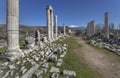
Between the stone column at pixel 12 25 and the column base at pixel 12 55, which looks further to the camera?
the stone column at pixel 12 25

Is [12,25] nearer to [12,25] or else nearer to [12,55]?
[12,25]

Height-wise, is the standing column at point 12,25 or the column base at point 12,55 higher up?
the standing column at point 12,25

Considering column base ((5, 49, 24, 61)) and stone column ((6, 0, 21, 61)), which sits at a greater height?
stone column ((6, 0, 21, 61))

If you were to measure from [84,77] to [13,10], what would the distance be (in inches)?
275

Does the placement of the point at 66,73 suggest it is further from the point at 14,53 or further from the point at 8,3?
the point at 8,3

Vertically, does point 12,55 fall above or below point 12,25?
below

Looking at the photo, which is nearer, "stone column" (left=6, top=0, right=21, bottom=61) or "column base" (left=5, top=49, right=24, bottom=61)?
"column base" (left=5, top=49, right=24, bottom=61)

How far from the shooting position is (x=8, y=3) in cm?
1151

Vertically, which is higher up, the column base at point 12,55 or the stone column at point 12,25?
the stone column at point 12,25

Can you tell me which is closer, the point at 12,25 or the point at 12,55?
the point at 12,55

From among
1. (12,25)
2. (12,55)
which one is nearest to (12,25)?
(12,25)

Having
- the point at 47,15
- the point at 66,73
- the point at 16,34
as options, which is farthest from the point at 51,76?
the point at 47,15

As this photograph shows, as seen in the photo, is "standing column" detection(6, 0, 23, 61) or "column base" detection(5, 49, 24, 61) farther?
"standing column" detection(6, 0, 23, 61)

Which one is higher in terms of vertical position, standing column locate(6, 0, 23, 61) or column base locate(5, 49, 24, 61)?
standing column locate(6, 0, 23, 61)
